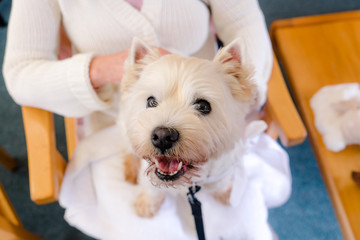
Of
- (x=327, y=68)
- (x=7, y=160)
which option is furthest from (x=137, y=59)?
(x=7, y=160)

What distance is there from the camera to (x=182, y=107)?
2.09 ft

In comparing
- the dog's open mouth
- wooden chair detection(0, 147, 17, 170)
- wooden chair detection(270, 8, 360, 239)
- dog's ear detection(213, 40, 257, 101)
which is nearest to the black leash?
the dog's open mouth

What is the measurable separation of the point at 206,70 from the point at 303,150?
1092 mm

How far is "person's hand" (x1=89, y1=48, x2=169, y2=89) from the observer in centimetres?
79

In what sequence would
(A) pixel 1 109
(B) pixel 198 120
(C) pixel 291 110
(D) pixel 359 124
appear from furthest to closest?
(A) pixel 1 109 → (D) pixel 359 124 → (C) pixel 291 110 → (B) pixel 198 120

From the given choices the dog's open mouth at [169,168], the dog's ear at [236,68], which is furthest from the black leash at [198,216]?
the dog's ear at [236,68]

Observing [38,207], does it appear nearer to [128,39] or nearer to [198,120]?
[128,39]

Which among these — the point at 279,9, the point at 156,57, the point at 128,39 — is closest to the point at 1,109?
the point at 128,39

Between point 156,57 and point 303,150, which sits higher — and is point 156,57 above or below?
above

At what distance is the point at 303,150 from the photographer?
5.01 ft

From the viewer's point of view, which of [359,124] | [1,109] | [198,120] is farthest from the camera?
[1,109]

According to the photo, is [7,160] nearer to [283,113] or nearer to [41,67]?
[41,67]

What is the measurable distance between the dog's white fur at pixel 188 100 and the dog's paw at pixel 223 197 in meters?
0.21

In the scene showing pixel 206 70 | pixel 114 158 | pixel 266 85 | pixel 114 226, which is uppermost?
pixel 206 70
